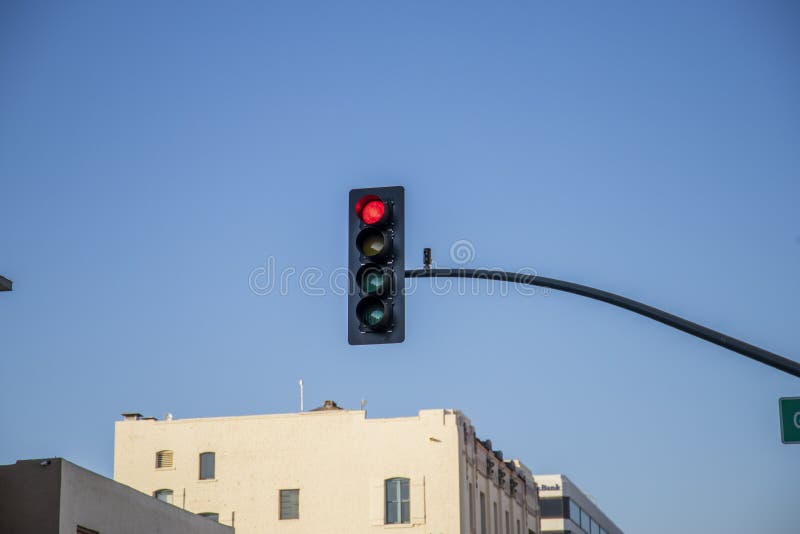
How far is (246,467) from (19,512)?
3296 centimetres

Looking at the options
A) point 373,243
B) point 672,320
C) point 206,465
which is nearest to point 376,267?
point 373,243

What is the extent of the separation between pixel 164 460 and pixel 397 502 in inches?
450

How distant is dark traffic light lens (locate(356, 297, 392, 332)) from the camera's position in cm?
1484

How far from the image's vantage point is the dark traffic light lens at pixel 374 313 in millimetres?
14844

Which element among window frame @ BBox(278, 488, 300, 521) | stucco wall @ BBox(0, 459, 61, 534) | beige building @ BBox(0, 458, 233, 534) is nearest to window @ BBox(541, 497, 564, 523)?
window frame @ BBox(278, 488, 300, 521)

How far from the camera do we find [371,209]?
1501 centimetres

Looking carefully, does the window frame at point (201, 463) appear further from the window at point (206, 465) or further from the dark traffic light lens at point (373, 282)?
the dark traffic light lens at point (373, 282)

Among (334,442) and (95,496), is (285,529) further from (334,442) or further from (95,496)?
(95,496)

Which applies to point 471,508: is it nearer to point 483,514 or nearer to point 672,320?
point 483,514

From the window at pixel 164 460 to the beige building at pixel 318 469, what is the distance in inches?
1.8

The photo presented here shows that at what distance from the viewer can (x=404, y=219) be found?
15.0 m

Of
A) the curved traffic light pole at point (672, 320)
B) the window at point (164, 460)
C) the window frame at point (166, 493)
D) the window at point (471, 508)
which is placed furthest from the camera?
the window at point (164, 460)

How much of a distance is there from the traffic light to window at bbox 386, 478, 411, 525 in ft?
145

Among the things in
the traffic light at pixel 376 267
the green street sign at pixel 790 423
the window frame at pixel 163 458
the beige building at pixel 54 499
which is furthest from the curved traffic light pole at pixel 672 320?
the window frame at pixel 163 458
